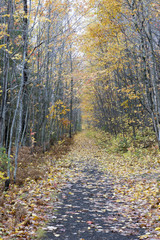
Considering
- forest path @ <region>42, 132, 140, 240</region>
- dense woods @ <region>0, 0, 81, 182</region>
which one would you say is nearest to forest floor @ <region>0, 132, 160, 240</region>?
forest path @ <region>42, 132, 140, 240</region>

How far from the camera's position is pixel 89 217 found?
4.48 m

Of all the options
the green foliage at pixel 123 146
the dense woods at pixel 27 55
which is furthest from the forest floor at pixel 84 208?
the green foliage at pixel 123 146

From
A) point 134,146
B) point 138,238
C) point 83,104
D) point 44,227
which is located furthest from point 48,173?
point 83,104

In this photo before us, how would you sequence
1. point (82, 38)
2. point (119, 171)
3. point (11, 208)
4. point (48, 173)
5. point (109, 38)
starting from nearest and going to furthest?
point (11, 208) < point (48, 173) < point (119, 171) < point (109, 38) < point (82, 38)

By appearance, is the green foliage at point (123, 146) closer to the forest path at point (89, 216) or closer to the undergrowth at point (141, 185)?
the undergrowth at point (141, 185)

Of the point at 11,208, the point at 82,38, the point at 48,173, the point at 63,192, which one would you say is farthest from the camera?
the point at 82,38

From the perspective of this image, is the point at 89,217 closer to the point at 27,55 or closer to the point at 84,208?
the point at 84,208

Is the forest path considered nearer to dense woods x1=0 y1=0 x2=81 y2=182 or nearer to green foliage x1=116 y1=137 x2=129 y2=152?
dense woods x1=0 y1=0 x2=81 y2=182

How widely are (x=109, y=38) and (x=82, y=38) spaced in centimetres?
185

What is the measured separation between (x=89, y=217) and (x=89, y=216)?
6cm

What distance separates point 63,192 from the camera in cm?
635

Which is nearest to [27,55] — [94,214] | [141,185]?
[141,185]

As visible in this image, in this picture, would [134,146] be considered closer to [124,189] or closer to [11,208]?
[124,189]

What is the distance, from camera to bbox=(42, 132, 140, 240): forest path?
3666mm
